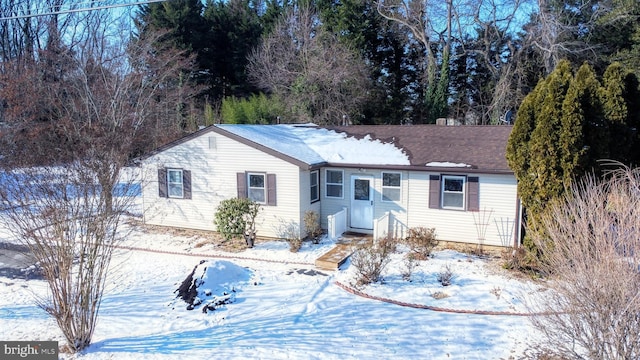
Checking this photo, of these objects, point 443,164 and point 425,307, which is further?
point 443,164

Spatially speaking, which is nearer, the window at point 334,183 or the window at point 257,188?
the window at point 257,188

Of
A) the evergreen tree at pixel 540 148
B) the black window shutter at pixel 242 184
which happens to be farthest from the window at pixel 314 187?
the evergreen tree at pixel 540 148

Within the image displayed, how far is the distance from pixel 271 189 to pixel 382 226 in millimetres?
3486

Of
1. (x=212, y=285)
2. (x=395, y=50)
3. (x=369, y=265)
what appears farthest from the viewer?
(x=395, y=50)

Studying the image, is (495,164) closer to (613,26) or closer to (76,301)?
(76,301)

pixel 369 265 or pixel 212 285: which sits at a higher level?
→ pixel 369 265

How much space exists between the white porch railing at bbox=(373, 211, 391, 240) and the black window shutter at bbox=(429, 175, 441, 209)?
1.33 m

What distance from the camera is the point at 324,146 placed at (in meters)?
14.1

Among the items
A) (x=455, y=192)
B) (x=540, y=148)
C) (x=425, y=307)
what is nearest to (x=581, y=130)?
(x=540, y=148)

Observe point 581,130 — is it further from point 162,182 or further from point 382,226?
point 162,182

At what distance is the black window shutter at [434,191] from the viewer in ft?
38.3

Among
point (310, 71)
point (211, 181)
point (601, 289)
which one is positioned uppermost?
point (310, 71)

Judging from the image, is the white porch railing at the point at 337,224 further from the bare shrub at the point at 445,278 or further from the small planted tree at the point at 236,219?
the bare shrub at the point at 445,278

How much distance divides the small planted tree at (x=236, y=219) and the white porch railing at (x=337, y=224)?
219cm
